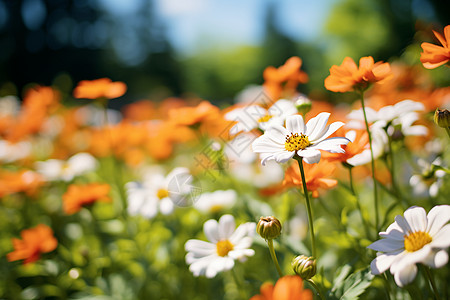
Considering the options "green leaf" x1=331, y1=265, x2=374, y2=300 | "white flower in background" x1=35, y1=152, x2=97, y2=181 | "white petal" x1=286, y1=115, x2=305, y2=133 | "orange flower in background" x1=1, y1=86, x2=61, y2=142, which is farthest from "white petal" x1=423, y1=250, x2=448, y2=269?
"orange flower in background" x1=1, y1=86, x2=61, y2=142

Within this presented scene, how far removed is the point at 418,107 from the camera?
0.54 m

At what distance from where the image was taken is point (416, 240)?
0.37 metres

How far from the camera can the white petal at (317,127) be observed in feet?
1.44

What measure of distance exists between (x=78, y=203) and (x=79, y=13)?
12.8m

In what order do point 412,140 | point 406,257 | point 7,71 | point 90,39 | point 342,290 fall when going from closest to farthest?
1. point 406,257
2. point 342,290
3. point 412,140
4. point 7,71
5. point 90,39

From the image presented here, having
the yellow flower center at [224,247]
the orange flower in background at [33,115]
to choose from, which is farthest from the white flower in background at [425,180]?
the orange flower in background at [33,115]

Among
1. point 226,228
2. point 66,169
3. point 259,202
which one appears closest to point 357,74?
point 226,228

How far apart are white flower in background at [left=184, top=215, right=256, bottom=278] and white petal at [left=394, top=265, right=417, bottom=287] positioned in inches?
7.4

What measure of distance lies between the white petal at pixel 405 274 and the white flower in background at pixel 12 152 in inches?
47.0

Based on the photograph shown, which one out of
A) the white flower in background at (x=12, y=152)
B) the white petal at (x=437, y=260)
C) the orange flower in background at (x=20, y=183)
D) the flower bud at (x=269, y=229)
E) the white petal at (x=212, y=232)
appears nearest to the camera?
the white petal at (x=437, y=260)

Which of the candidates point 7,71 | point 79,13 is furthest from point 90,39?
point 7,71

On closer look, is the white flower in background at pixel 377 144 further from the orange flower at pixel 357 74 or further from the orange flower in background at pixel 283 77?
the orange flower in background at pixel 283 77

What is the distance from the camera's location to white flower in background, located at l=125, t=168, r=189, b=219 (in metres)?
0.73

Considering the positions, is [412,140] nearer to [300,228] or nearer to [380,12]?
[300,228]
